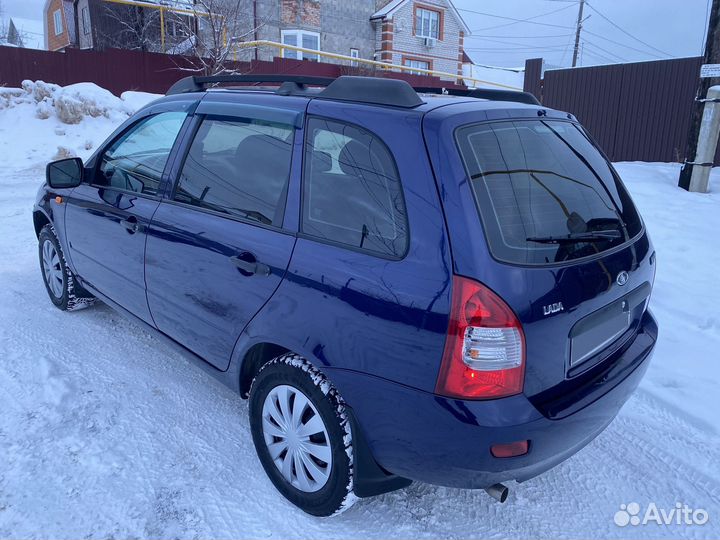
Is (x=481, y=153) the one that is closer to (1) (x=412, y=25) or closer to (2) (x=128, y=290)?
(2) (x=128, y=290)

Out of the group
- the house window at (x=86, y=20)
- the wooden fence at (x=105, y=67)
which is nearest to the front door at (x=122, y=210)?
the wooden fence at (x=105, y=67)

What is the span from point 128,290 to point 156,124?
3.43 feet

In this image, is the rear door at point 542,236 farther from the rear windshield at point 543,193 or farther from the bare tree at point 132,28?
the bare tree at point 132,28

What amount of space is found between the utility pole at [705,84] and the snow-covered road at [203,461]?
512 cm

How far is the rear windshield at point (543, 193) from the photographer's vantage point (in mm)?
2041

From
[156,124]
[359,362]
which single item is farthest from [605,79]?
[359,362]

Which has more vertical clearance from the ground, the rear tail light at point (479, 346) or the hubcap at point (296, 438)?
the rear tail light at point (479, 346)

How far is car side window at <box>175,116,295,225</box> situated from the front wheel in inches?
28.2

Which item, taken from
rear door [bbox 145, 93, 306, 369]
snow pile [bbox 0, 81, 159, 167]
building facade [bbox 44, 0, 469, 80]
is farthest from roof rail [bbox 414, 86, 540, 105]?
building facade [bbox 44, 0, 469, 80]

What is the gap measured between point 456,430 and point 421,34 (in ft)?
109

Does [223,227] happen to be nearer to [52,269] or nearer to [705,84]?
[52,269]

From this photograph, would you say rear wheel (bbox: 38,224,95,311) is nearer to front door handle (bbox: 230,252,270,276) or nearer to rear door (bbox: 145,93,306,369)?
rear door (bbox: 145,93,306,369)

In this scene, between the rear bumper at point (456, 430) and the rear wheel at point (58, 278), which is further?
the rear wheel at point (58, 278)

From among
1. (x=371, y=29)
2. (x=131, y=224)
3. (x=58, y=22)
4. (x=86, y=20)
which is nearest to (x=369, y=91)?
(x=131, y=224)
